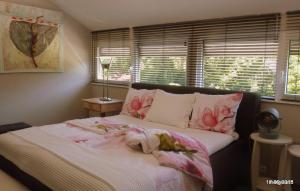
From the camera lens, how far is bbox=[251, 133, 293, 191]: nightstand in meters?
2.34

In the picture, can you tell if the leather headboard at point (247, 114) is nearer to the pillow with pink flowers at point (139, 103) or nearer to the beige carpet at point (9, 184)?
the pillow with pink flowers at point (139, 103)

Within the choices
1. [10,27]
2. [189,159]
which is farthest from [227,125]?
[10,27]

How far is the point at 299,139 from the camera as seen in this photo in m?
2.54

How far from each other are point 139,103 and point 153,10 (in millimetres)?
1214

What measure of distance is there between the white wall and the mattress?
1.77 metres

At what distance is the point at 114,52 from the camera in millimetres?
4430

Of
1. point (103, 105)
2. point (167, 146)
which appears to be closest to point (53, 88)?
point (103, 105)

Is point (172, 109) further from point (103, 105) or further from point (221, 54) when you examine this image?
point (103, 105)

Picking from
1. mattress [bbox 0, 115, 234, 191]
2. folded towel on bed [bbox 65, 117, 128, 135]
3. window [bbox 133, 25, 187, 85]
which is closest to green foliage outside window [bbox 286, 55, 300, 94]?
mattress [bbox 0, 115, 234, 191]

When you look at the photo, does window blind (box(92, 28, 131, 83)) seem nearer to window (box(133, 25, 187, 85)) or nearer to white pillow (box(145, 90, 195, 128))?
window (box(133, 25, 187, 85))

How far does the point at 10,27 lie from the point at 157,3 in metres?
2.09

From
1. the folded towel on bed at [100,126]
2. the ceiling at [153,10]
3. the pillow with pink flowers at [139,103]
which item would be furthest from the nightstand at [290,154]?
the pillow with pink flowers at [139,103]

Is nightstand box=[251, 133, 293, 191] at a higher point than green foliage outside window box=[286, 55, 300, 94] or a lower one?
lower

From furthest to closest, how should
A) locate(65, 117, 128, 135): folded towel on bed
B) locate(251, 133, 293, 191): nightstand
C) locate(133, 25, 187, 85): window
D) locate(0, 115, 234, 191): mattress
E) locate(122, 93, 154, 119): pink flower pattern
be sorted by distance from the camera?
locate(133, 25, 187, 85): window
locate(122, 93, 154, 119): pink flower pattern
locate(65, 117, 128, 135): folded towel on bed
locate(251, 133, 293, 191): nightstand
locate(0, 115, 234, 191): mattress
